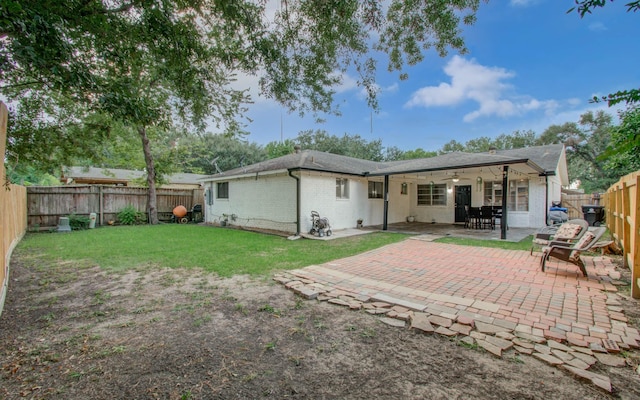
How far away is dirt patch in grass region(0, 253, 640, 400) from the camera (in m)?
2.15

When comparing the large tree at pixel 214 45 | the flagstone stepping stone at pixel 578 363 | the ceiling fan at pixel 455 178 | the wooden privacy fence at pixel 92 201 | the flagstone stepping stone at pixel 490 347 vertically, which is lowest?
the flagstone stepping stone at pixel 578 363

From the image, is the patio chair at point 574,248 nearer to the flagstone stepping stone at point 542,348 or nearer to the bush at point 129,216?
the flagstone stepping stone at point 542,348

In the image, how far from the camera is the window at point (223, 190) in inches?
570

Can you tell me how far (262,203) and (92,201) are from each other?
8359 mm

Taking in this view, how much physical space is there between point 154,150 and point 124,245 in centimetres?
997

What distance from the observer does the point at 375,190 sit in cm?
1391

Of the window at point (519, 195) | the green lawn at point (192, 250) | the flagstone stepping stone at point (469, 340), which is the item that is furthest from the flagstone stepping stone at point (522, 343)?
the window at point (519, 195)

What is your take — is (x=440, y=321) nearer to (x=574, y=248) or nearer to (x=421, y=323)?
(x=421, y=323)

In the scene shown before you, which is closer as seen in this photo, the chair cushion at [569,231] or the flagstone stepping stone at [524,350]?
the flagstone stepping stone at [524,350]

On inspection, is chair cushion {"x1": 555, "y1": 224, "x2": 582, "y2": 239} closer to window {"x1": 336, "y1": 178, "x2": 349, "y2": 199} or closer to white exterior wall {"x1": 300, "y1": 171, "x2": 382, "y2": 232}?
white exterior wall {"x1": 300, "y1": 171, "x2": 382, "y2": 232}

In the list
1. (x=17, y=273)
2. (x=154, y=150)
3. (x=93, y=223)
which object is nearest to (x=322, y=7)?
(x=17, y=273)

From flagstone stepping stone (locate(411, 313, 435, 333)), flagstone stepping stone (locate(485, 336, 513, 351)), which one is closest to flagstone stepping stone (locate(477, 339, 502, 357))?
flagstone stepping stone (locate(485, 336, 513, 351))

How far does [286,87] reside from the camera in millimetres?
5402

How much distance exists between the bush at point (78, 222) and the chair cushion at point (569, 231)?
1679 cm
